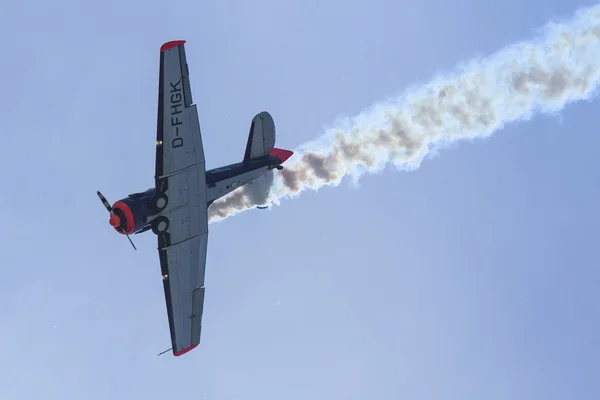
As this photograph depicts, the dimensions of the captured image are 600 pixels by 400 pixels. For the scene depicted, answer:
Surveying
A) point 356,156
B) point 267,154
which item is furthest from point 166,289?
point 356,156

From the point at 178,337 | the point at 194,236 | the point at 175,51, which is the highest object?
the point at 175,51

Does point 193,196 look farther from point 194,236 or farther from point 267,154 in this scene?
point 267,154

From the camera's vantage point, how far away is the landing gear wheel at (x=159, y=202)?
44.2 metres

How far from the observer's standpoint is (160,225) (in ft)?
149

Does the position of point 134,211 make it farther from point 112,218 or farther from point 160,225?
point 160,225

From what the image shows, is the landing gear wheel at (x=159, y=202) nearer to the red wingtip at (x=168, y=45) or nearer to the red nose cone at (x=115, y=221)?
the red nose cone at (x=115, y=221)

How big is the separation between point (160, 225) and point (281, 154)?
8.61 metres

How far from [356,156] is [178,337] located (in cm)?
1400

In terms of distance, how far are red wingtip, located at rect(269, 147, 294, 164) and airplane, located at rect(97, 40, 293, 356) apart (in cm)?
5

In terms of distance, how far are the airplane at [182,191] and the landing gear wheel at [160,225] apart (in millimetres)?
49

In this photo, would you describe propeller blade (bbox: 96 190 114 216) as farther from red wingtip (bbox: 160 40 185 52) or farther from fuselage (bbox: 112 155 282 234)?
red wingtip (bbox: 160 40 185 52)

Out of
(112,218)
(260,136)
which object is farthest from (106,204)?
(260,136)

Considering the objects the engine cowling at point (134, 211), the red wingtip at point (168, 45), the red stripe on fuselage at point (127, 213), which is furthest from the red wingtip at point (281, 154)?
the red wingtip at point (168, 45)

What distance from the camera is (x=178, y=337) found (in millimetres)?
49250
